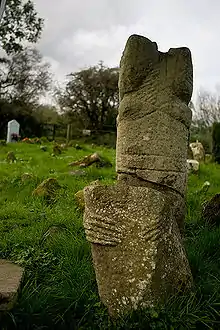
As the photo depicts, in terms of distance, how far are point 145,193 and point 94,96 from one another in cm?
2440

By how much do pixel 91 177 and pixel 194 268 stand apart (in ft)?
18.0

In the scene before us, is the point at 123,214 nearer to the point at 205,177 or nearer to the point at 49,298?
the point at 49,298

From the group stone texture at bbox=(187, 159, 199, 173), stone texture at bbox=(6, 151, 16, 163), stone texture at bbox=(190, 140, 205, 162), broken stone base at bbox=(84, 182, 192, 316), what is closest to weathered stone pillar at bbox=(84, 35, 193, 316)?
broken stone base at bbox=(84, 182, 192, 316)

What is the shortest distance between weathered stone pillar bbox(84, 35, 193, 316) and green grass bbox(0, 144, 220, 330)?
0.48 ft

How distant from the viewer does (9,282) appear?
321 cm

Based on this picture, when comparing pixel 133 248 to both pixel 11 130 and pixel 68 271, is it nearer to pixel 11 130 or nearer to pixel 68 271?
pixel 68 271

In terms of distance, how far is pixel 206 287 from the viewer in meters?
3.33

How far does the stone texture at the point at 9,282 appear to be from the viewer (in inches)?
114

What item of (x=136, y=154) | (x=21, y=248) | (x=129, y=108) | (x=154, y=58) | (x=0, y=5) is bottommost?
(x=21, y=248)

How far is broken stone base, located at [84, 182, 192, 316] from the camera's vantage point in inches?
110

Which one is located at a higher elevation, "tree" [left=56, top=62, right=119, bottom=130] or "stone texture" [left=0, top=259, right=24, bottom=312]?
"tree" [left=56, top=62, right=119, bottom=130]

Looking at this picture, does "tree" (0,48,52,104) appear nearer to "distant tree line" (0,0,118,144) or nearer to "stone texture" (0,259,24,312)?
"distant tree line" (0,0,118,144)

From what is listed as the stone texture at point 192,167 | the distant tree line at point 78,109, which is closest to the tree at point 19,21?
the distant tree line at point 78,109

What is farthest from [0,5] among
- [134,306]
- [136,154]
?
[134,306]
